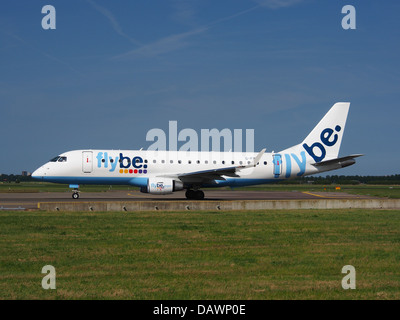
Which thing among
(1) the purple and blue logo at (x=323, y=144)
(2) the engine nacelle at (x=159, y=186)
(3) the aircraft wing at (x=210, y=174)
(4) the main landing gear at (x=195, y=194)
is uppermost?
(1) the purple and blue logo at (x=323, y=144)

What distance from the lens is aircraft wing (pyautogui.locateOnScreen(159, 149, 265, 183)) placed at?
3666 centimetres

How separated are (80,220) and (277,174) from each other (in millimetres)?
22593

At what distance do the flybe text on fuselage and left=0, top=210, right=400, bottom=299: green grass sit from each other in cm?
1422

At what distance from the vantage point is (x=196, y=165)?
3972 centimetres

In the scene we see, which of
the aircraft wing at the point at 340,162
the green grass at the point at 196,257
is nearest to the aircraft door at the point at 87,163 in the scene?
the green grass at the point at 196,257

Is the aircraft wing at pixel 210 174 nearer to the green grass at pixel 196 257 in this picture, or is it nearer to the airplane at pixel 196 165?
the airplane at pixel 196 165

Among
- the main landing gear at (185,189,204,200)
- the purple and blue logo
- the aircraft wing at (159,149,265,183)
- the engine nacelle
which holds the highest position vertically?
the purple and blue logo

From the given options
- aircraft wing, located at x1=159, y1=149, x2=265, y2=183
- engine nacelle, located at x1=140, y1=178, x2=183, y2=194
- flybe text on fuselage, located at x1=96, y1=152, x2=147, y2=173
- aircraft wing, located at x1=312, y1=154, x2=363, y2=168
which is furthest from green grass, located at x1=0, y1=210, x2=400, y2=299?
aircraft wing, located at x1=312, y1=154, x2=363, y2=168

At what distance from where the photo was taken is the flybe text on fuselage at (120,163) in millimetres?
37281

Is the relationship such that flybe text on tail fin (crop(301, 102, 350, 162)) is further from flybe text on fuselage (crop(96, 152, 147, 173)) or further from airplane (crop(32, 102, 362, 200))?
flybe text on fuselage (crop(96, 152, 147, 173))

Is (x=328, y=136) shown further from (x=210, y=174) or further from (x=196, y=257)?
(x=196, y=257)

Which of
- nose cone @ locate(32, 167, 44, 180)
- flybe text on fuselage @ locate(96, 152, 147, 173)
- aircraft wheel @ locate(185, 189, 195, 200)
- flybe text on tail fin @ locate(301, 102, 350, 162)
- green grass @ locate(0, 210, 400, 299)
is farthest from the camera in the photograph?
flybe text on tail fin @ locate(301, 102, 350, 162)

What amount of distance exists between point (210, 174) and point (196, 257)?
23.8m
